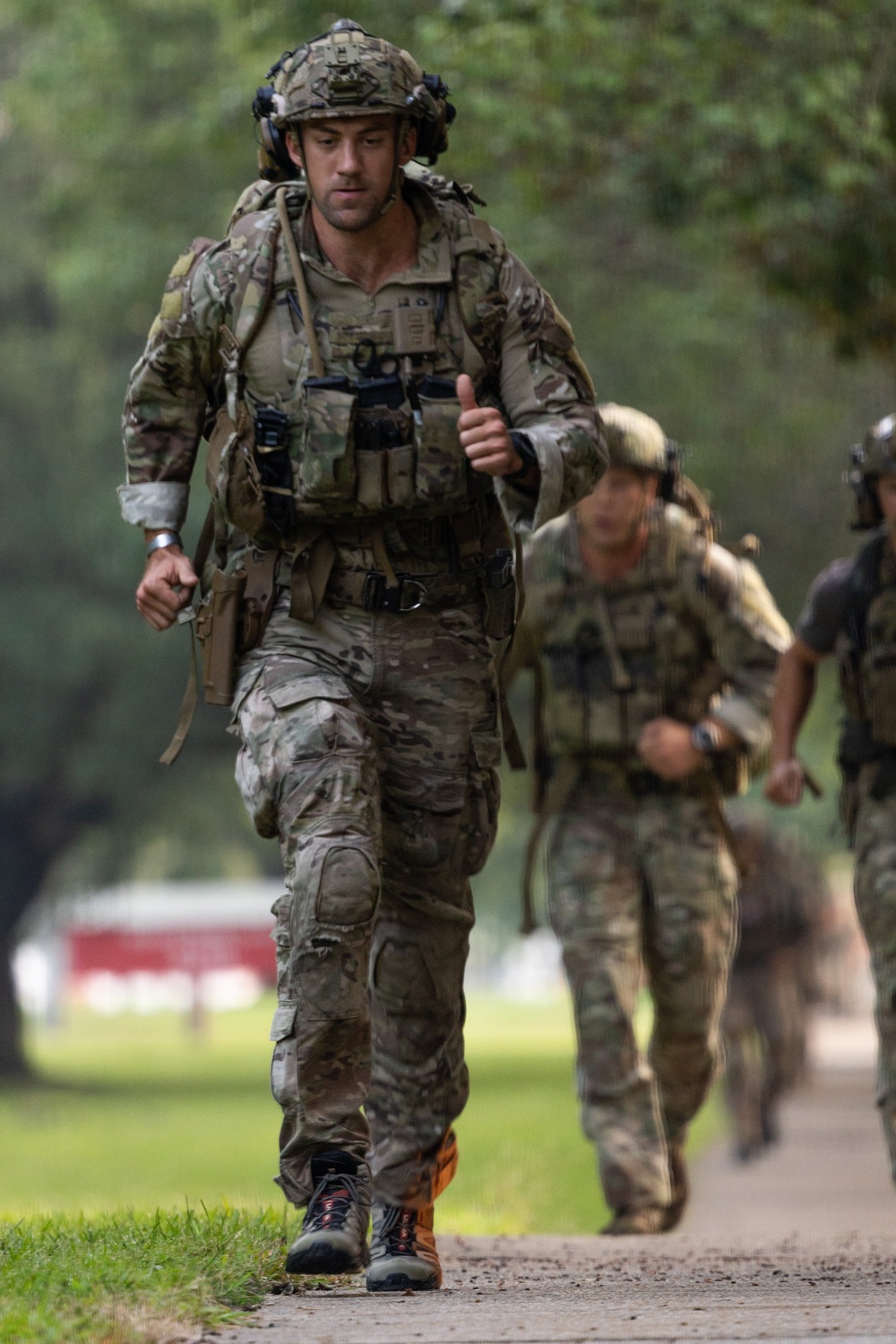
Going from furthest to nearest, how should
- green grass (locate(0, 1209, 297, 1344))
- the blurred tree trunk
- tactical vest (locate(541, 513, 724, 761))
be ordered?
the blurred tree trunk < tactical vest (locate(541, 513, 724, 761)) < green grass (locate(0, 1209, 297, 1344))

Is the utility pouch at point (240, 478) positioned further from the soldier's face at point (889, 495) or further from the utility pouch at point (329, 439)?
the soldier's face at point (889, 495)

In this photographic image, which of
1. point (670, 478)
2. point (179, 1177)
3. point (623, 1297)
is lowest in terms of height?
point (623, 1297)

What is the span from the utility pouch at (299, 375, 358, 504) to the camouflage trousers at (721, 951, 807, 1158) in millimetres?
11996

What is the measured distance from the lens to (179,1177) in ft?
54.3

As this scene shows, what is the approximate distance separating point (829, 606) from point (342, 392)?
288cm

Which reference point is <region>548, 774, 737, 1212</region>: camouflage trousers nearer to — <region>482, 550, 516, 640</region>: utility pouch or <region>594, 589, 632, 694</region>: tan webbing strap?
<region>594, 589, 632, 694</region>: tan webbing strap

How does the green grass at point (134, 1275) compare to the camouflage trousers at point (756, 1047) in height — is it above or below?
below

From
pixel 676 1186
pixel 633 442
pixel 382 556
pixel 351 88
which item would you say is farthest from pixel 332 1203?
pixel 633 442

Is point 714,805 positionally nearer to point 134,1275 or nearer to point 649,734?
point 649,734

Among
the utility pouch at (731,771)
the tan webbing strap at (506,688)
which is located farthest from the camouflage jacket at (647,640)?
the tan webbing strap at (506,688)

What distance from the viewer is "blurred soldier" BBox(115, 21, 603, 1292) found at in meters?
5.45

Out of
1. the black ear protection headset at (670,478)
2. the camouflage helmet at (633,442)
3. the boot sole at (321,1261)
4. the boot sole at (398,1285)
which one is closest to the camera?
the boot sole at (321,1261)

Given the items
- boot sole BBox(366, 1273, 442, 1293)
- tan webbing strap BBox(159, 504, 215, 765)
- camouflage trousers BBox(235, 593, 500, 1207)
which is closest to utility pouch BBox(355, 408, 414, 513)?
camouflage trousers BBox(235, 593, 500, 1207)

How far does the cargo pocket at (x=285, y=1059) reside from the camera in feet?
17.0
